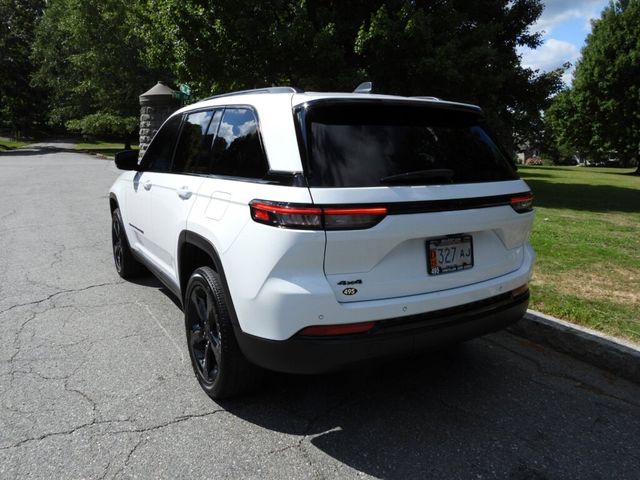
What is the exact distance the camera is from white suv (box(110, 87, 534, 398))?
2383mm

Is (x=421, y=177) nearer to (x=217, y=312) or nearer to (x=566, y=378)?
(x=217, y=312)

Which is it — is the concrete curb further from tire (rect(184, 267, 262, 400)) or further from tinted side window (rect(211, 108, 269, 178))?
tinted side window (rect(211, 108, 269, 178))

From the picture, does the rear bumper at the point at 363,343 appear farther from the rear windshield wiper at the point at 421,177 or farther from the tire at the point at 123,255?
the tire at the point at 123,255

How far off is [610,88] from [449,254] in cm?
3998

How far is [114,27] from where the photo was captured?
31.0 metres

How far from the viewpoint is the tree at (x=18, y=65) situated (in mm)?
44938

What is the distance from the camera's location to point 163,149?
432cm

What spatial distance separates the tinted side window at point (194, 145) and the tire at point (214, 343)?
0.85 m

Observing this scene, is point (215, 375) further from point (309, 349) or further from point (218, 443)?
point (309, 349)

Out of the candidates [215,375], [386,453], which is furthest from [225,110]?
[386,453]

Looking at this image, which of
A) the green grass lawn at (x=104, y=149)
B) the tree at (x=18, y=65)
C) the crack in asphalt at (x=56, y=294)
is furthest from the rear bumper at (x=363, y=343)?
the tree at (x=18, y=65)

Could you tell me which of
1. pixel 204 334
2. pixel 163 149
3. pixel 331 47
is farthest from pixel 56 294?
pixel 331 47

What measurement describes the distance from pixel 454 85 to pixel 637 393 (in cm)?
1091

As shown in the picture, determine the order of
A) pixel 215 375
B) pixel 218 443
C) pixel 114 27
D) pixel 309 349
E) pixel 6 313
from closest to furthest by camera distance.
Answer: pixel 309 349 < pixel 218 443 < pixel 215 375 < pixel 6 313 < pixel 114 27
